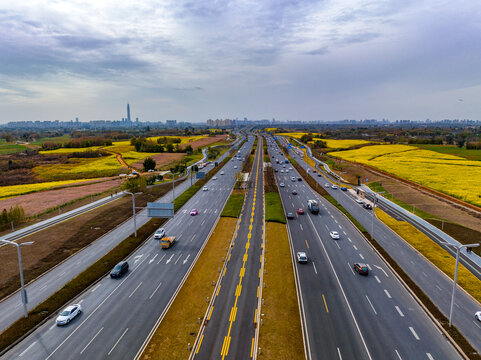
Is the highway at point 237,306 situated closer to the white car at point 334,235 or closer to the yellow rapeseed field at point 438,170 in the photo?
the white car at point 334,235

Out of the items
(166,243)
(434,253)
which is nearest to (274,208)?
(166,243)

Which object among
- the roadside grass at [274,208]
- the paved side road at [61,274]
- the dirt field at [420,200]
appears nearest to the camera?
the paved side road at [61,274]

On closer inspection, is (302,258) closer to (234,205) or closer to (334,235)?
(334,235)

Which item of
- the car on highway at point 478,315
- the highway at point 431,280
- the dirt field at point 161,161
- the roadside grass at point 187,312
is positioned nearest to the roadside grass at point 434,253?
the highway at point 431,280

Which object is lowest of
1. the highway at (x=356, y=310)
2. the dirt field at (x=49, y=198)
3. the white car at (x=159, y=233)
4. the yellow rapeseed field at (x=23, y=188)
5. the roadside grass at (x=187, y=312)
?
the highway at (x=356, y=310)

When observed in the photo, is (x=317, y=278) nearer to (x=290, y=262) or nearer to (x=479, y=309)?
(x=290, y=262)

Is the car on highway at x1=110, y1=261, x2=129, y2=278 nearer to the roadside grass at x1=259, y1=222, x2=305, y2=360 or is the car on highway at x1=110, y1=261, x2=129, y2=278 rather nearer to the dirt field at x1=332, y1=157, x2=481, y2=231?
the roadside grass at x1=259, y1=222, x2=305, y2=360

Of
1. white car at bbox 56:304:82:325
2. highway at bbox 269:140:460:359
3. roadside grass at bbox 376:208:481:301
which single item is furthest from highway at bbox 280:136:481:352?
white car at bbox 56:304:82:325
